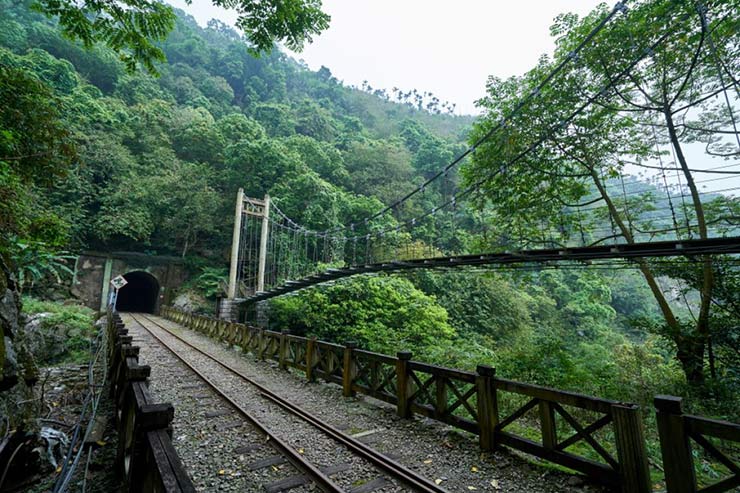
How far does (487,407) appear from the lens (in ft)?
12.1

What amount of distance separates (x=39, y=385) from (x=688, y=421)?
922 centimetres

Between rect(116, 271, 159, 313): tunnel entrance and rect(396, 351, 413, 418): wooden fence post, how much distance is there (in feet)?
80.2

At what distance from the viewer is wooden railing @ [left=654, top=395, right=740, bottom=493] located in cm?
231

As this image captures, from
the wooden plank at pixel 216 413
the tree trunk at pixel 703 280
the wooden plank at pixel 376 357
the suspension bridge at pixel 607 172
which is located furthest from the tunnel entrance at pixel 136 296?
the tree trunk at pixel 703 280

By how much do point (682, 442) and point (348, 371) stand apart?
4307 millimetres

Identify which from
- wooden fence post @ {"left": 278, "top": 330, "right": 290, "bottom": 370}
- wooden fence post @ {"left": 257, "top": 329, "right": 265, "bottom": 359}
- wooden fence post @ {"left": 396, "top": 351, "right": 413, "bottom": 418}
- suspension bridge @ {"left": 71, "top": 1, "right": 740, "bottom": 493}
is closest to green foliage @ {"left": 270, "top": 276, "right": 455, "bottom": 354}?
suspension bridge @ {"left": 71, "top": 1, "right": 740, "bottom": 493}

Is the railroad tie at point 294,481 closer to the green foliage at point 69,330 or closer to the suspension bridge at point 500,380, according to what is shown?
the suspension bridge at point 500,380

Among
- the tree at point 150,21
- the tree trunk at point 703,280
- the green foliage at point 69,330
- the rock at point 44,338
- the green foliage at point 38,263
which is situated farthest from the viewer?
the green foliage at point 69,330

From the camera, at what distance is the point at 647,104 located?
721cm

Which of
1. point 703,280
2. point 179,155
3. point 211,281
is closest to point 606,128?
point 703,280

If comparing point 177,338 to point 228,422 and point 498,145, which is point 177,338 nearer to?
point 228,422

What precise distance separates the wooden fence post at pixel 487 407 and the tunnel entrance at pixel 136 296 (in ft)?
84.5

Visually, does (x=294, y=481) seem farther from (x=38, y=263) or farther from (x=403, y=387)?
(x=38, y=263)

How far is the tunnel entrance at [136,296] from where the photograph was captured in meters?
23.7
